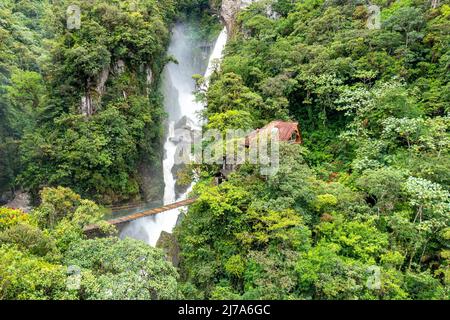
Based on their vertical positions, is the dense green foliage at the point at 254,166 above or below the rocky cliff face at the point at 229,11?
below

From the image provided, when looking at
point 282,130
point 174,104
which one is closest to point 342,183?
point 282,130

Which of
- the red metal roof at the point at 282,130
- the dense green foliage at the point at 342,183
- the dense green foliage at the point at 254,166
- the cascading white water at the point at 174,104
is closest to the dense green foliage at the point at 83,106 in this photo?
the dense green foliage at the point at 254,166

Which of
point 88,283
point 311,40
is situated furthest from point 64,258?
point 311,40

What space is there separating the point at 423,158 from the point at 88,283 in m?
12.9

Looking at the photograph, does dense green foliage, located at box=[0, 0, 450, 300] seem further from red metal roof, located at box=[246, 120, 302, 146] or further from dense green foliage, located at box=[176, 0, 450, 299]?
red metal roof, located at box=[246, 120, 302, 146]

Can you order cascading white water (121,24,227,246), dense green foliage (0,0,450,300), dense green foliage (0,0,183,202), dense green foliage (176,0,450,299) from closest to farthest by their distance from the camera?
dense green foliage (0,0,450,300) < dense green foliage (176,0,450,299) < dense green foliage (0,0,183,202) < cascading white water (121,24,227,246)

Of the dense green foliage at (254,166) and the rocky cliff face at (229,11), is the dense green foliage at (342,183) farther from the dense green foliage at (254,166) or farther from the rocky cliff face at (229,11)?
the rocky cliff face at (229,11)

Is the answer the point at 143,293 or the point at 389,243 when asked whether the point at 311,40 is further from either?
the point at 143,293

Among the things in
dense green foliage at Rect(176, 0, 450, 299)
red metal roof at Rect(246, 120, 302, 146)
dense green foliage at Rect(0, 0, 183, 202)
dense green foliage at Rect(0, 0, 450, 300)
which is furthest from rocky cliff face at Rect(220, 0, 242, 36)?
red metal roof at Rect(246, 120, 302, 146)

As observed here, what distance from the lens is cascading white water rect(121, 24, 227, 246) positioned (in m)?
19.8

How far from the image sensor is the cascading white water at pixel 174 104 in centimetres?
1981

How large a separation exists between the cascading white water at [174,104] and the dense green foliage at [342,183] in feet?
19.8

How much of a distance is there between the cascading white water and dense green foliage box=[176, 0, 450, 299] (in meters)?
6.03

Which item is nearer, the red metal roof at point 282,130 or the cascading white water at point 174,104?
the red metal roof at point 282,130
